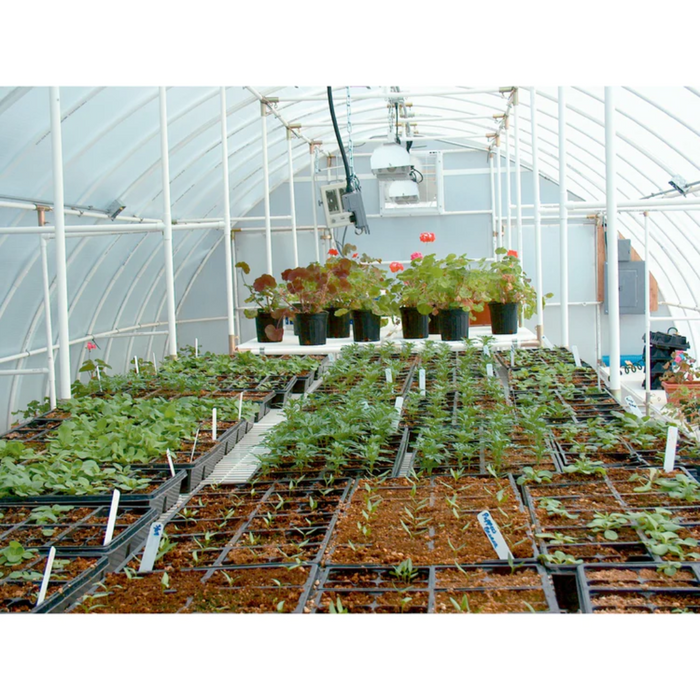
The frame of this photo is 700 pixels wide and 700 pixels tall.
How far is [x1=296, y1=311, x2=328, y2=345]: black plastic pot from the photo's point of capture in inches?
206

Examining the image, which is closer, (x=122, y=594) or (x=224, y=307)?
(x=122, y=594)

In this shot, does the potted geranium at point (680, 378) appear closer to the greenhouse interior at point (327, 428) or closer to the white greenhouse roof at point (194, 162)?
the greenhouse interior at point (327, 428)

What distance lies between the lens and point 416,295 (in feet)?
17.7

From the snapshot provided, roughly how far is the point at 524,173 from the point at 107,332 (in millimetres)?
7790

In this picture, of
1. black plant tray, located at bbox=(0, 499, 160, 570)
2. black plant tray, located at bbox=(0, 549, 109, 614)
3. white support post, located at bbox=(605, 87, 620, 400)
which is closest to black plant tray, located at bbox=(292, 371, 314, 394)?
white support post, located at bbox=(605, 87, 620, 400)

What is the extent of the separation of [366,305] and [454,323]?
0.62 meters

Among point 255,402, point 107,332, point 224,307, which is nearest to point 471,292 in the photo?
point 255,402

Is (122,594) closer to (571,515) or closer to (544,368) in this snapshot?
(571,515)

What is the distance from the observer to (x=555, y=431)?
3.23 metres

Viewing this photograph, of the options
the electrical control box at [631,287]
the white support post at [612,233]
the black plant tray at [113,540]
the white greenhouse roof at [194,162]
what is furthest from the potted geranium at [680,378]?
the black plant tray at [113,540]

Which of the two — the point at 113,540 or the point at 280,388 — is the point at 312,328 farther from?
the point at 113,540

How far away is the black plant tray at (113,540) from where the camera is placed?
2.16 m

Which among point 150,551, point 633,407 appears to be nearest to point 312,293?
point 633,407

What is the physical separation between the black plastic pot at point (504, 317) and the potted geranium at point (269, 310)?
1403 mm
